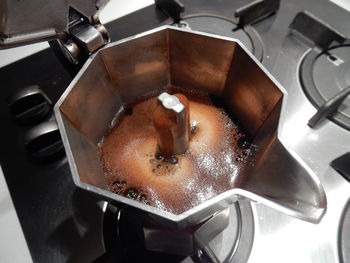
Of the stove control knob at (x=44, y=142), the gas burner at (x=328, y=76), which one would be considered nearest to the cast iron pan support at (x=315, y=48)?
the gas burner at (x=328, y=76)

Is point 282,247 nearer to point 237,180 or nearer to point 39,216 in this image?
point 237,180

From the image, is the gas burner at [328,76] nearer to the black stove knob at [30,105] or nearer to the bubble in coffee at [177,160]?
the bubble in coffee at [177,160]

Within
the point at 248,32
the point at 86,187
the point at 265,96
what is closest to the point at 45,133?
the point at 86,187

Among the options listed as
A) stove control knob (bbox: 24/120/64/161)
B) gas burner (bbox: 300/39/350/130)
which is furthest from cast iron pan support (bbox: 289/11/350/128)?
stove control knob (bbox: 24/120/64/161)

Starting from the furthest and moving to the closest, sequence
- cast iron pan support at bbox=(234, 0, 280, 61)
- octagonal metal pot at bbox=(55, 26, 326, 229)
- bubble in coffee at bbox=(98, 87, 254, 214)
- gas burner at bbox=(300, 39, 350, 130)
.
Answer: cast iron pan support at bbox=(234, 0, 280, 61) < gas burner at bbox=(300, 39, 350, 130) < bubble in coffee at bbox=(98, 87, 254, 214) < octagonal metal pot at bbox=(55, 26, 326, 229)

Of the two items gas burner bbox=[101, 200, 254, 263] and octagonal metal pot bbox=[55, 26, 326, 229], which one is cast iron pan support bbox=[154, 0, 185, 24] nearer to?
octagonal metal pot bbox=[55, 26, 326, 229]
